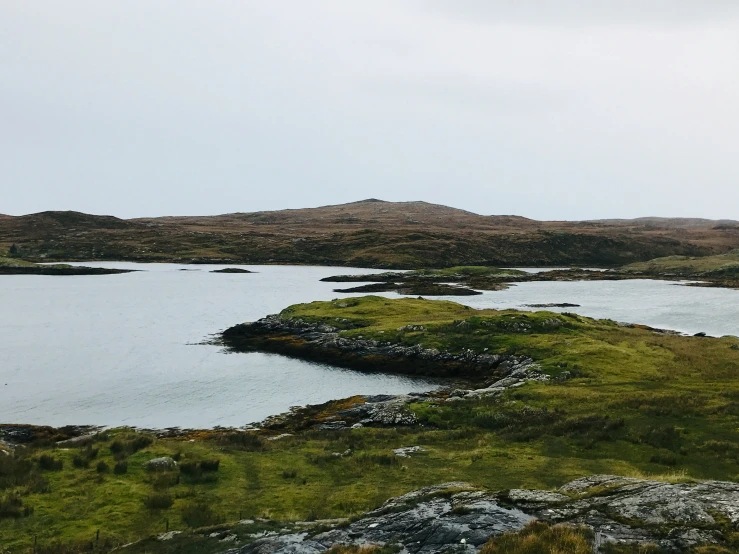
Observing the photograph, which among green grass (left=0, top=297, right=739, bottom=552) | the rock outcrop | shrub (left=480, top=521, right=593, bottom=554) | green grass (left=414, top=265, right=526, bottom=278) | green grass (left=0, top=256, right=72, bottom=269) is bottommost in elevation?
green grass (left=0, top=297, right=739, bottom=552)

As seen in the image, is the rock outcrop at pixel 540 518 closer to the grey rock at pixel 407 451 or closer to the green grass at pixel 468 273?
the grey rock at pixel 407 451

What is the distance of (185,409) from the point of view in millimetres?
48125

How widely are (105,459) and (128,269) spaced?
536ft

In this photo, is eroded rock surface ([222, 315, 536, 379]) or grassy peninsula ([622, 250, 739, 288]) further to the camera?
grassy peninsula ([622, 250, 739, 288])

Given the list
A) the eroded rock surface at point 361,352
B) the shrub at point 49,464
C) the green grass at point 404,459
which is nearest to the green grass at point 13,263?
the eroded rock surface at point 361,352

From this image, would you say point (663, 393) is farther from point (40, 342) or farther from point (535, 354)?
point (40, 342)

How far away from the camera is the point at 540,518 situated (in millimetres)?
16125

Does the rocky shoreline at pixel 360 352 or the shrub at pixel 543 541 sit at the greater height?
the shrub at pixel 543 541

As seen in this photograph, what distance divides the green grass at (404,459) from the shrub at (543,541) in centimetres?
868

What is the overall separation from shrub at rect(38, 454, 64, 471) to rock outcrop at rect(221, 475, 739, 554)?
15655 mm

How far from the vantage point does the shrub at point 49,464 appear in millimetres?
27484

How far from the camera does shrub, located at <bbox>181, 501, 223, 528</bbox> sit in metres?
21.4

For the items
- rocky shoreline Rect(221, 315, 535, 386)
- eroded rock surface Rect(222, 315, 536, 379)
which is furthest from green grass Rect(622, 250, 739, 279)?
rocky shoreline Rect(221, 315, 535, 386)

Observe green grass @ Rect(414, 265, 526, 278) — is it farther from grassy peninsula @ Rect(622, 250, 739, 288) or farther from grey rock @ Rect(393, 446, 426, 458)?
grey rock @ Rect(393, 446, 426, 458)
